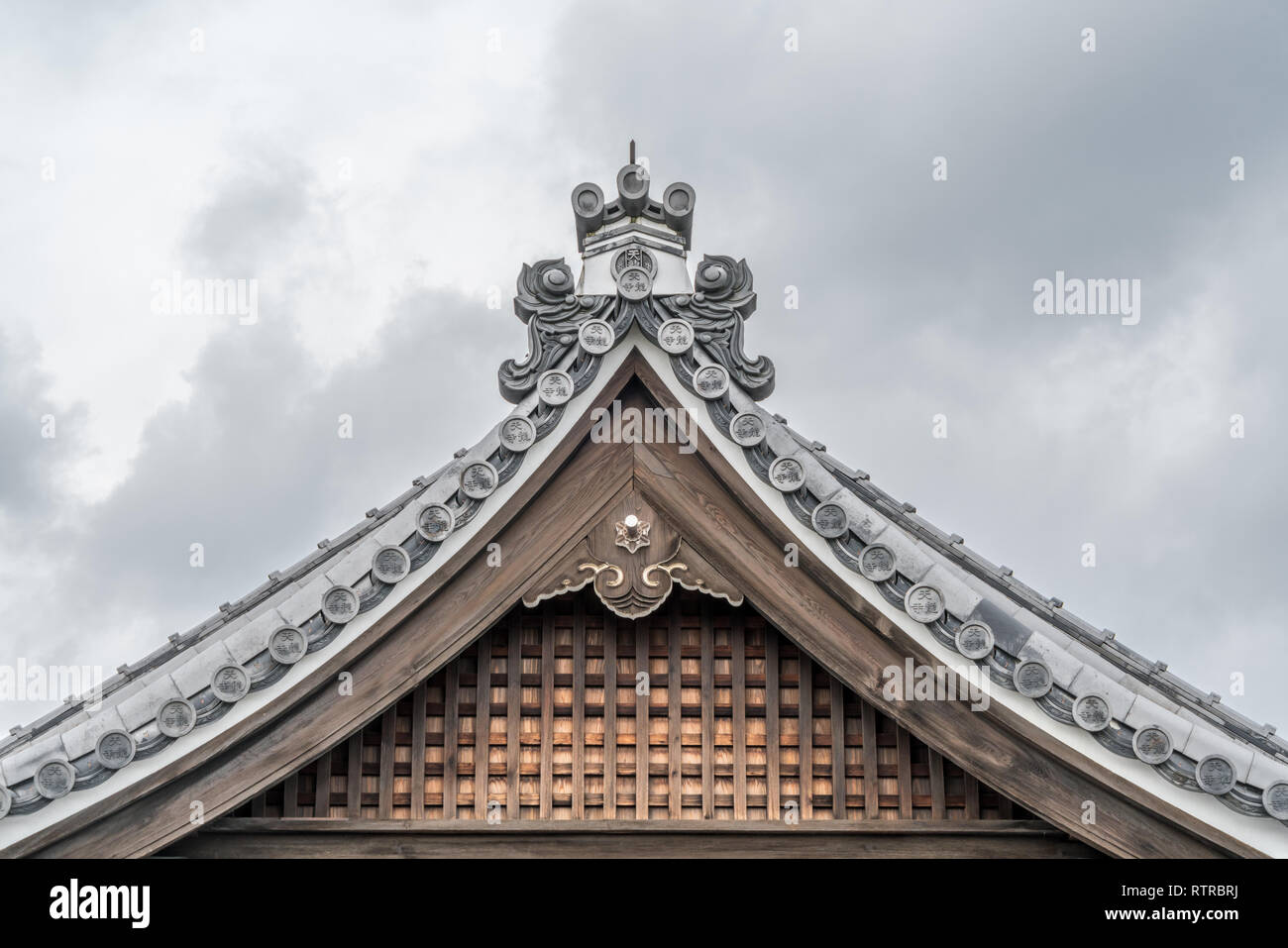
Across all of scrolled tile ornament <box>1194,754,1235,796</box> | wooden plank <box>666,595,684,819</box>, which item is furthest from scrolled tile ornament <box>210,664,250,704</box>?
scrolled tile ornament <box>1194,754,1235,796</box>

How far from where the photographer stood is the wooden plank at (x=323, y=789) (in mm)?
8312

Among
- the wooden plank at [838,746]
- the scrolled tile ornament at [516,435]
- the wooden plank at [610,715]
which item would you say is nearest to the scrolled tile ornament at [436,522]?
the scrolled tile ornament at [516,435]

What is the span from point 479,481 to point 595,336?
3.32ft

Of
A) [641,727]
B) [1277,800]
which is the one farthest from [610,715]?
[1277,800]

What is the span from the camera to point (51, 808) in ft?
24.7

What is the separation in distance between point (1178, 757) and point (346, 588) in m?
4.27

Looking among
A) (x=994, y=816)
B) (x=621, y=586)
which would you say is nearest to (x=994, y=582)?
(x=994, y=816)

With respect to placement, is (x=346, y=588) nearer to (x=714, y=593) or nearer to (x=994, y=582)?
(x=714, y=593)

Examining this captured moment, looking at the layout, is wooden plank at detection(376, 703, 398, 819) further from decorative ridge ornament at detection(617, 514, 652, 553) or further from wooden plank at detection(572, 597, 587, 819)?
decorative ridge ornament at detection(617, 514, 652, 553)

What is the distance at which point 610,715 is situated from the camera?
847cm

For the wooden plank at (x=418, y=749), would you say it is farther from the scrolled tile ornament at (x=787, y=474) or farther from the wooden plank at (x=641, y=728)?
the scrolled tile ornament at (x=787, y=474)

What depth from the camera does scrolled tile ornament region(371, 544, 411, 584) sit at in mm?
7941

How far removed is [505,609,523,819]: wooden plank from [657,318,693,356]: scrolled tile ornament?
5.60 ft
